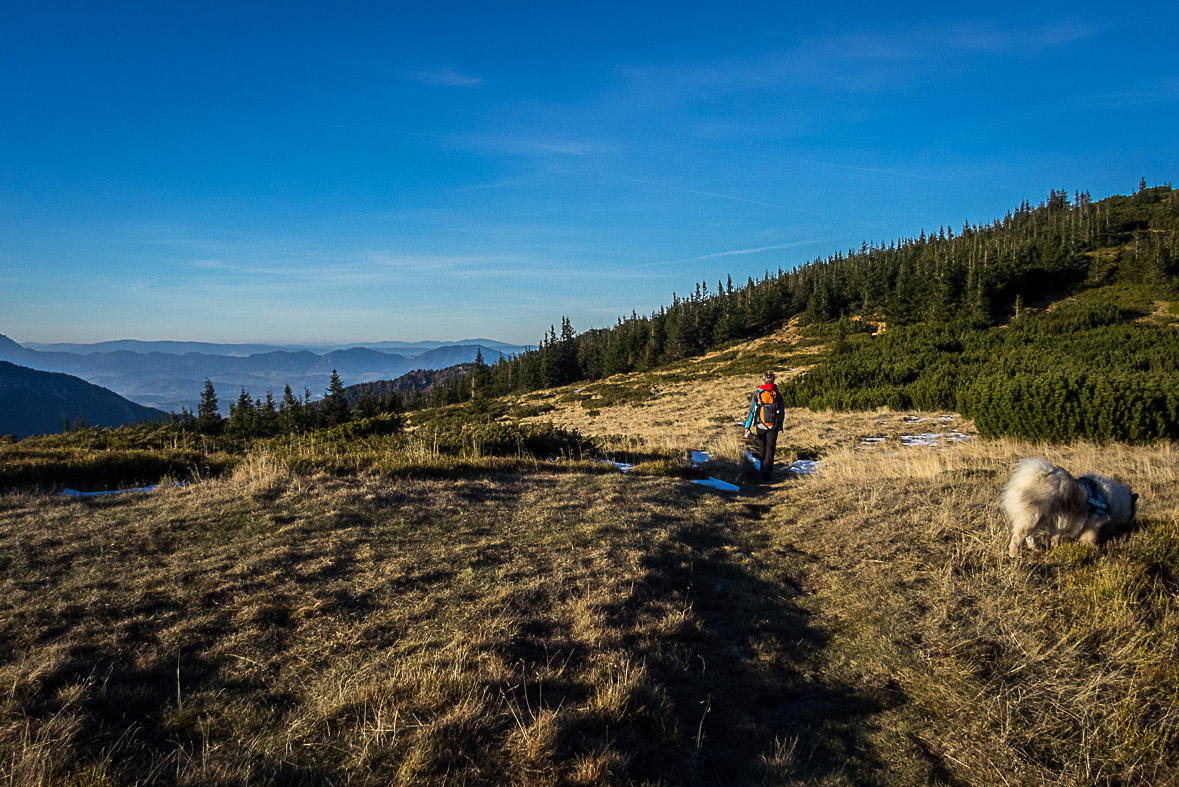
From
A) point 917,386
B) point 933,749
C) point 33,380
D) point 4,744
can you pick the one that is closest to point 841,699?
point 933,749

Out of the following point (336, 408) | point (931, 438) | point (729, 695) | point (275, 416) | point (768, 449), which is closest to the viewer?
point (729, 695)

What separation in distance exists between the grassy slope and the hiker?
13.5 feet

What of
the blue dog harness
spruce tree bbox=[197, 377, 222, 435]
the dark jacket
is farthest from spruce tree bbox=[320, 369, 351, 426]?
the blue dog harness

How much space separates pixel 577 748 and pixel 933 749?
6.14 feet

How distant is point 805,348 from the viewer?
151 ft

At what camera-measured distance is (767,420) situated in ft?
34.9

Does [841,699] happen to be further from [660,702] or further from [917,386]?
[917,386]

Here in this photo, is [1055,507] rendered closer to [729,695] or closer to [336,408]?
[729,695]

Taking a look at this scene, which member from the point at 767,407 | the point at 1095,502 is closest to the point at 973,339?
the point at 767,407

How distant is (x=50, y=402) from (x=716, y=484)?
264 meters

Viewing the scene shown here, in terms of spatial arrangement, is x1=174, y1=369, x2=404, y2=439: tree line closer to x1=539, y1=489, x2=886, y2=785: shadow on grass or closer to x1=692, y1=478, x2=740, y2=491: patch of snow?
x1=692, y1=478, x2=740, y2=491: patch of snow

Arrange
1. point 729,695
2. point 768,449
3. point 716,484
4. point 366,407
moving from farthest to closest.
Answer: point 366,407 → point 768,449 → point 716,484 → point 729,695

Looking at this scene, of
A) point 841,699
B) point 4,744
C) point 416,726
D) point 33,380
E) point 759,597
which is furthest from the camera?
point 33,380

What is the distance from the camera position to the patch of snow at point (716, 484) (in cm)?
931
